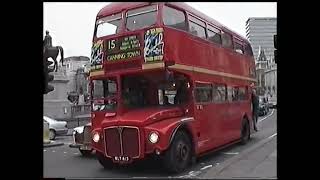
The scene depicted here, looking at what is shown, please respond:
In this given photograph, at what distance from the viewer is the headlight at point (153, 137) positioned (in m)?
9.23

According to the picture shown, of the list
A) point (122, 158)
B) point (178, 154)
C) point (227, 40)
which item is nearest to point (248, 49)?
point (227, 40)

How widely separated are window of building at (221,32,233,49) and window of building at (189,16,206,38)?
148 cm

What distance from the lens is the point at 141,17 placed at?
998 cm

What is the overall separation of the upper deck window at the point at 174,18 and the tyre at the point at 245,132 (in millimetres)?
5054

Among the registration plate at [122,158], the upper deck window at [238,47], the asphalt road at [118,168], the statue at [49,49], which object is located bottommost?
the asphalt road at [118,168]

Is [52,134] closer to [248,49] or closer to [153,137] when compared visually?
[248,49]

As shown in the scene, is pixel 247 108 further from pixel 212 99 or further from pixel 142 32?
pixel 142 32

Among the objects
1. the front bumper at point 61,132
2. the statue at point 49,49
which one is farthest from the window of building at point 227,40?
the front bumper at point 61,132

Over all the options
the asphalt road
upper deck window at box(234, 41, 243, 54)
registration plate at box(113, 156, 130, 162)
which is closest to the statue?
the asphalt road

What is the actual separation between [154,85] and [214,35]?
275cm

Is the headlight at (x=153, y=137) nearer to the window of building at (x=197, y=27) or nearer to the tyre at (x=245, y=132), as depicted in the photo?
the window of building at (x=197, y=27)
